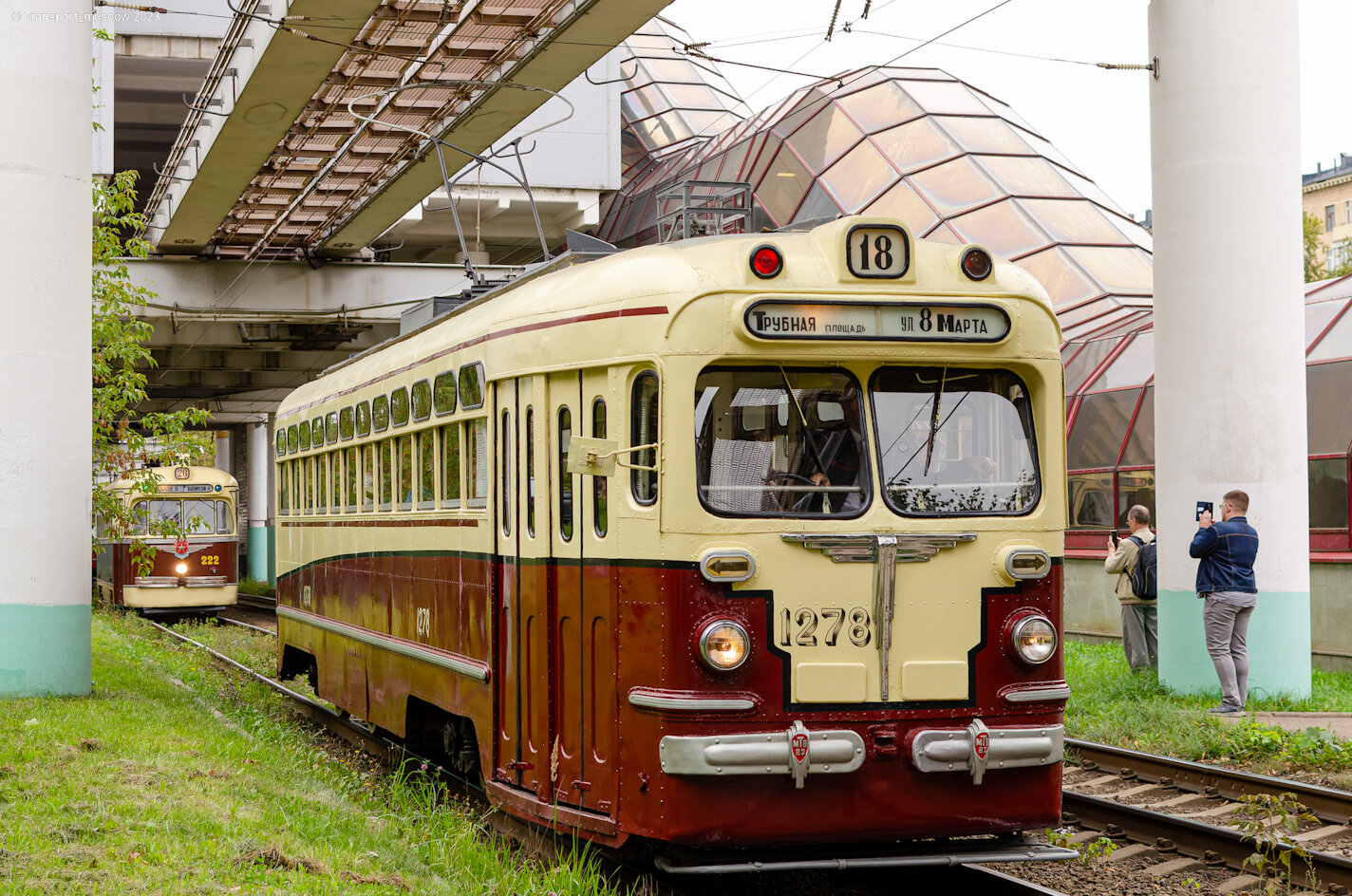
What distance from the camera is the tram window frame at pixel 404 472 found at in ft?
31.2

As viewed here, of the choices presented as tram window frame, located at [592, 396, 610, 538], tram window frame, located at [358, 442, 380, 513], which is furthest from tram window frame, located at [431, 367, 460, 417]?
tram window frame, located at [592, 396, 610, 538]

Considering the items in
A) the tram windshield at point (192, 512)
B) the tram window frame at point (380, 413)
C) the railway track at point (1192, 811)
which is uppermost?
the tram window frame at point (380, 413)

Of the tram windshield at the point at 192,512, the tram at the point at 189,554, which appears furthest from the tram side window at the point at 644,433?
the tram at the point at 189,554

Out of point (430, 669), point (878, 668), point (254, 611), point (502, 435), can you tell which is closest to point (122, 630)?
point (254, 611)

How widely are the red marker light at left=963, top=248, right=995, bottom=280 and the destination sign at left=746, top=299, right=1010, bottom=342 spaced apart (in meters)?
0.18

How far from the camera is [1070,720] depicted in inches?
469

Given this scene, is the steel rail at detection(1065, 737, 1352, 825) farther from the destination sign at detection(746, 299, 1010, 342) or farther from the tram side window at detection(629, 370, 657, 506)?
the tram side window at detection(629, 370, 657, 506)

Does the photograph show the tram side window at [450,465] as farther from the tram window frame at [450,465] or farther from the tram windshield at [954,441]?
the tram windshield at [954,441]

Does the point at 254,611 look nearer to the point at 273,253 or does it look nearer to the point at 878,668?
the point at 273,253

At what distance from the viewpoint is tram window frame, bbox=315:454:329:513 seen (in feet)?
39.9

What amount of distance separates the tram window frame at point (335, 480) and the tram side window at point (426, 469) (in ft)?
8.05

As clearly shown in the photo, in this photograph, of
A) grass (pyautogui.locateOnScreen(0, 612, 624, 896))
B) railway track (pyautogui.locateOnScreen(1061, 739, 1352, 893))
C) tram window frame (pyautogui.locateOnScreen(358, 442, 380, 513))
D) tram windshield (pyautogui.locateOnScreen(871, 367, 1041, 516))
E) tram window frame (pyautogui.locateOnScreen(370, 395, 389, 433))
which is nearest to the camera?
grass (pyautogui.locateOnScreen(0, 612, 624, 896))

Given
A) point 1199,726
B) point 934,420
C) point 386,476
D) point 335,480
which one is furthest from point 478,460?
point 1199,726

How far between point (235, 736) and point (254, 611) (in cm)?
2366
